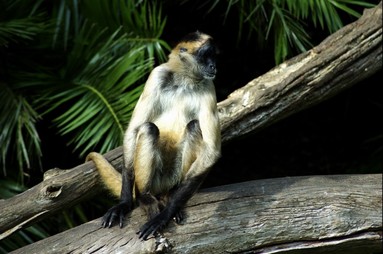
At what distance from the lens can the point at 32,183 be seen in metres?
8.33

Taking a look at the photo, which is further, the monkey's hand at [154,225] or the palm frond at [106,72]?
the palm frond at [106,72]

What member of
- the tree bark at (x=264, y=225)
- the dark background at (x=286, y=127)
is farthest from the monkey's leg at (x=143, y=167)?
the dark background at (x=286, y=127)

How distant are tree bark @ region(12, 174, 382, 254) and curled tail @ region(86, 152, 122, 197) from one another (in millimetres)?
460

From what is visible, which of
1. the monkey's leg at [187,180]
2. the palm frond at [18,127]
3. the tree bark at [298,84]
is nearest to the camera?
the monkey's leg at [187,180]

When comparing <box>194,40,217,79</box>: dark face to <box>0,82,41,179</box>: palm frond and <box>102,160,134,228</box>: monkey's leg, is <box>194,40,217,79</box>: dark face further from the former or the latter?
<box>0,82,41,179</box>: palm frond

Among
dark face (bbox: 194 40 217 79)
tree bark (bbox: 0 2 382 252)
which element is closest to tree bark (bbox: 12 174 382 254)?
tree bark (bbox: 0 2 382 252)

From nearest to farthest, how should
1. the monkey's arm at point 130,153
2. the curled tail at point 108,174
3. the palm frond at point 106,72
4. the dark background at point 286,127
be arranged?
the monkey's arm at point 130,153
the curled tail at point 108,174
the palm frond at point 106,72
the dark background at point 286,127

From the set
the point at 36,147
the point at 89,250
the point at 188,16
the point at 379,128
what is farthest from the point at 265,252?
the point at 379,128

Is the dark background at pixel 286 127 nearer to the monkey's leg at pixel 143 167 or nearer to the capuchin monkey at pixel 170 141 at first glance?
the capuchin monkey at pixel 170 141

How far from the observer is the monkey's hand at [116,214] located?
5695 mm

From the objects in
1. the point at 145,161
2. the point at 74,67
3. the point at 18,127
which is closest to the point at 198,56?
the point at 145,161

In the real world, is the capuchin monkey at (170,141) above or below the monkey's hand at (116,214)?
above

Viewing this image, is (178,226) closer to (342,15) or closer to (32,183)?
(32,183)

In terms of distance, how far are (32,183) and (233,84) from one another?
3.65 meters
